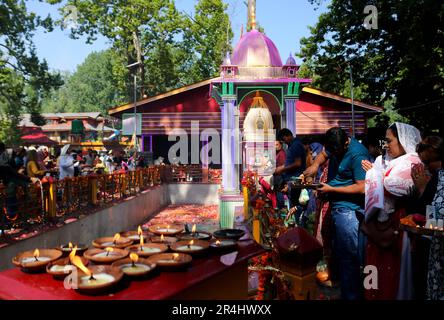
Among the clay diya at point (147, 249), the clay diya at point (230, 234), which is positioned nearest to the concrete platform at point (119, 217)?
the clay diya at point (147, 249)

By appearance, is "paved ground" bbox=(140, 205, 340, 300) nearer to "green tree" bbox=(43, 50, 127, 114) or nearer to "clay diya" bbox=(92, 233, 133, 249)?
"clay diya" bbox=(92, 233, 133, 249)

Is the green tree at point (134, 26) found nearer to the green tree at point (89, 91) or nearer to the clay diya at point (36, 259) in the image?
the clay diya at point (36, 259)

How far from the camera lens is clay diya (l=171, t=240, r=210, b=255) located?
2.51m

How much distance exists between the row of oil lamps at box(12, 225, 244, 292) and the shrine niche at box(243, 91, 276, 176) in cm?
898

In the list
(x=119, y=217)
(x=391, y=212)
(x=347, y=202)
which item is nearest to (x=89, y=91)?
(x=119, y=217)

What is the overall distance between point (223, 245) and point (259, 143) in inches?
A: 400

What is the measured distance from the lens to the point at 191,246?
265 centimetres

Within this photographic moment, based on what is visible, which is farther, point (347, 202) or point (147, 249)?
point (347, 202)

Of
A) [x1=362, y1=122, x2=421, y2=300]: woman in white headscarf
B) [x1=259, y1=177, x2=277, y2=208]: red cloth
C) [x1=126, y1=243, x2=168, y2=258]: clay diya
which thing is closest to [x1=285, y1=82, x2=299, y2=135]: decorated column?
[x1=259, y1=177, x2=277, y2=208]: red cloth

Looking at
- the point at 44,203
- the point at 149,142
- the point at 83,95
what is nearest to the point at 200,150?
the point at 149,142

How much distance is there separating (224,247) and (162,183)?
15629 millimetres

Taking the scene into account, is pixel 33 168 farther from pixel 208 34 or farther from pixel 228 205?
pixel 208 34

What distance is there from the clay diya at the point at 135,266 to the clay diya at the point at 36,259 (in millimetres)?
416
